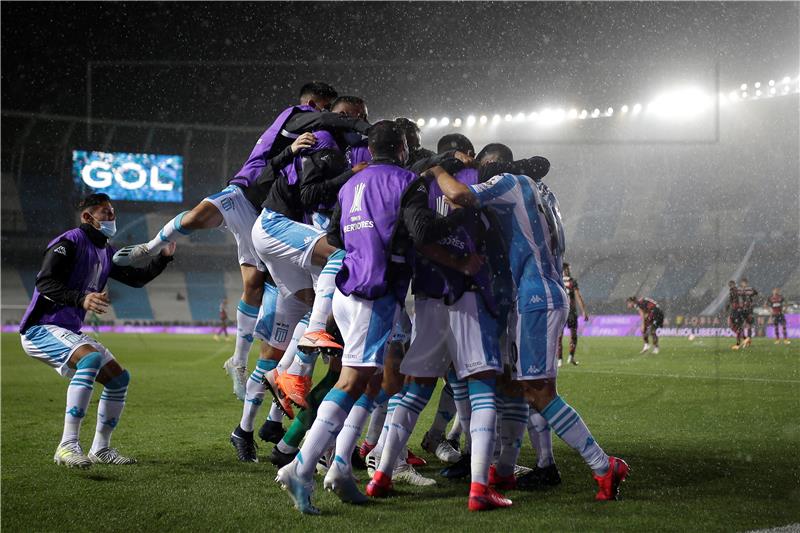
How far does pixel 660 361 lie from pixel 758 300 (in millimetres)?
17036

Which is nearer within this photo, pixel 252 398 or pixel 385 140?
pixel 385 140

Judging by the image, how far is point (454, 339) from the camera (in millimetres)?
4496

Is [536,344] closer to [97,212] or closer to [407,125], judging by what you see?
[407,125]

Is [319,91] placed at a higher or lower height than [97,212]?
higher

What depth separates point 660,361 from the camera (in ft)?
56.0

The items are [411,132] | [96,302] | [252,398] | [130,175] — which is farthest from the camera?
[130,175]

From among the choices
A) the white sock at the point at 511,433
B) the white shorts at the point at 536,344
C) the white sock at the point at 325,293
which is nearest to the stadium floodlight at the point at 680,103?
the white sock at the point at 511,433

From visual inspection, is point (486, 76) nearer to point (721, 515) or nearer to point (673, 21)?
point (673, 21)

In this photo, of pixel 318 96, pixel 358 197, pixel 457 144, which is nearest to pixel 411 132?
pixel 457 144

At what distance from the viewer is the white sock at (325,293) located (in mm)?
4766

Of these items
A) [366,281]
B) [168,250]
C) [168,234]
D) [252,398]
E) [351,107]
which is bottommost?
[252,398]

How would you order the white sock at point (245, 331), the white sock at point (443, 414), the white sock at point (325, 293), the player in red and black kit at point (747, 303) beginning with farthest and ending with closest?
1. the player in red and black kit at point (747, 303)
2. the white sock at point (245, 331)
3. the white sock at point (443, 414)
4. the white sock at point (325, 293)

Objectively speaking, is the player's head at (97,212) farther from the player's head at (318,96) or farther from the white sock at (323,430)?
the white sock at (323,430)

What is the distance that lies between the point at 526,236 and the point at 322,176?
4.84 ft
